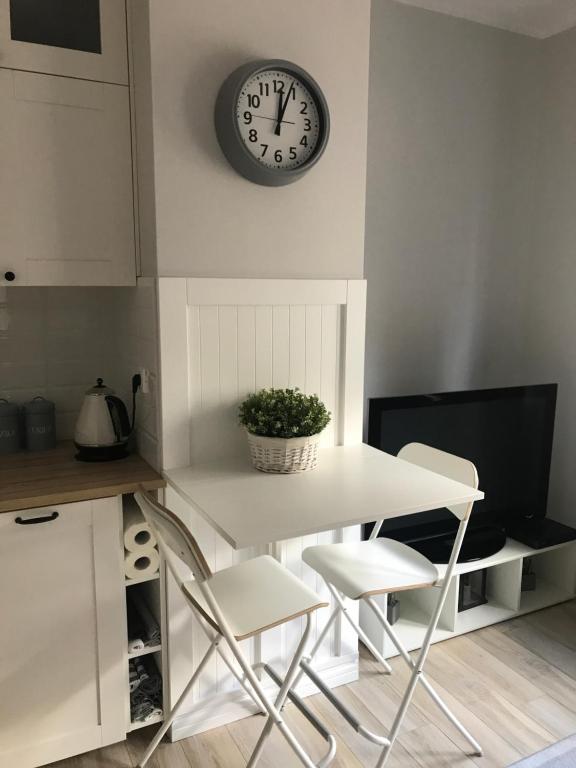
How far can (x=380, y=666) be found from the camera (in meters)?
2.43

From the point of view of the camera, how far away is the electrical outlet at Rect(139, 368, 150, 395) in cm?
198

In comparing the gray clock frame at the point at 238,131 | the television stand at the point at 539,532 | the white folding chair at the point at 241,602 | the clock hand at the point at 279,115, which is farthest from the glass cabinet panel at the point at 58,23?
the television stand at the point at 539,532

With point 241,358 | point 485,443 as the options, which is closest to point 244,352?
point 241,358

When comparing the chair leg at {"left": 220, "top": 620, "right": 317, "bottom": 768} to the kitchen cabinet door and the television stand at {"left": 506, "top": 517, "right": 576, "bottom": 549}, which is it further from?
the television stand at {"left": 506, "top": 517, "right": 576, "bottom": 549}

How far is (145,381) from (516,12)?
7.40ft

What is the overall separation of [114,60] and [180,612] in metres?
1.67

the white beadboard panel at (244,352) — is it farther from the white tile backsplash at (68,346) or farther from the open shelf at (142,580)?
the open shelf at (142,580)

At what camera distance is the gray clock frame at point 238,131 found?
1.79 meters

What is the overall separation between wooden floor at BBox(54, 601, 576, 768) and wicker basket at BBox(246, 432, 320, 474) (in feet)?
2.94

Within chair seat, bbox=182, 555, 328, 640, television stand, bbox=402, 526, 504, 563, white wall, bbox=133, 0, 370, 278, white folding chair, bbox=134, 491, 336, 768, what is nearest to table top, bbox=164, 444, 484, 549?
white folding chair, bbox=134, 491, 336, 768

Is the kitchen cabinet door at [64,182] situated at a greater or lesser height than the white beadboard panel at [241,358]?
greater

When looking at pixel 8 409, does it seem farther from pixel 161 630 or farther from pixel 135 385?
pixel 161 630

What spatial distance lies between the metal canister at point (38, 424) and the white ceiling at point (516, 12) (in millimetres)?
2159

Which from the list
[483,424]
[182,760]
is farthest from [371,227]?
[182,760]
